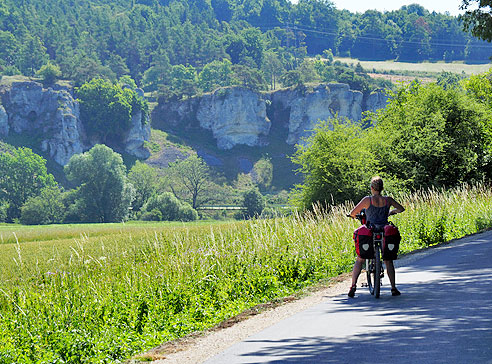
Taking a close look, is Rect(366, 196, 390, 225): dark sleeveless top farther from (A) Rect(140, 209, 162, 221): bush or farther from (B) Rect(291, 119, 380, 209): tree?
(A) Rect(140, 209, 162, 221): bush

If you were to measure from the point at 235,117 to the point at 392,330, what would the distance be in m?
177

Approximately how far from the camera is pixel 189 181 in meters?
138

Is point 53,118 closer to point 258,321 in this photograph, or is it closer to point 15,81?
point 15,81

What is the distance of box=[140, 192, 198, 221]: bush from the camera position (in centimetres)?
11138

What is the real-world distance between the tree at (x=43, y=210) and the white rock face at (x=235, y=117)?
233 feet

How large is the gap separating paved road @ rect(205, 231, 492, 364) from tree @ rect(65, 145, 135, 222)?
102724 millimetres

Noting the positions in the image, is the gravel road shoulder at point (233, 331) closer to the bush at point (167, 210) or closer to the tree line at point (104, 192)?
the bush at point (167, 210)

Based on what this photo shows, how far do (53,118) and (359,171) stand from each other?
137656 millimetres

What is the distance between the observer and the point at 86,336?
9414 millimetres

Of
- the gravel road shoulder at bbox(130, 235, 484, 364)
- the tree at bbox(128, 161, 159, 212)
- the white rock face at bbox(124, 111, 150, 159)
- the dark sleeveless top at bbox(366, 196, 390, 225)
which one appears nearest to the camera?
the gravel road shoulder at bbox(130, 235, 484, 364)

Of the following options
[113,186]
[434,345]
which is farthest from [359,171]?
[113,186]

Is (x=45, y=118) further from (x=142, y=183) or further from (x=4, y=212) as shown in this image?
(x=4, y=212)

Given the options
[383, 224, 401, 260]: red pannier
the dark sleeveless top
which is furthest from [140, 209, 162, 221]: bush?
[383, 224, 401, 260]: red pannier

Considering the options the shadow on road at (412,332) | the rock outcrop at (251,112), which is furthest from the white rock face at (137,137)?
the shadow on road at (412,332)
